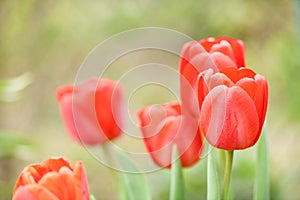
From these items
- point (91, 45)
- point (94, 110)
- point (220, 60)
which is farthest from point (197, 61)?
point (91, 45)

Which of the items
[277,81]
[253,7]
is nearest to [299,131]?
[277,81]

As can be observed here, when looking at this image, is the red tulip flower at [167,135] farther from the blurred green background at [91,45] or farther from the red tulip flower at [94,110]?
the blurred green background at [91,45]

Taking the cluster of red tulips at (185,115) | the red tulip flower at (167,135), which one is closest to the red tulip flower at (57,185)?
the cluster of red tulips at (185,115)

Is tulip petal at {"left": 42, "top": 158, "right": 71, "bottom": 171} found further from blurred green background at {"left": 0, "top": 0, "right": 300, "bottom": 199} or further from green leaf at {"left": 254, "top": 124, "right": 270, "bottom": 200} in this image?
blurred green background at {"left": 0, "top": 0, "right": 300, "bottom": 199}

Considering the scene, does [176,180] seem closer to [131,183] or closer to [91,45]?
[131,183]

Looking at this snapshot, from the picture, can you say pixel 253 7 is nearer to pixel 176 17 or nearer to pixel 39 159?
pixel 176 17
